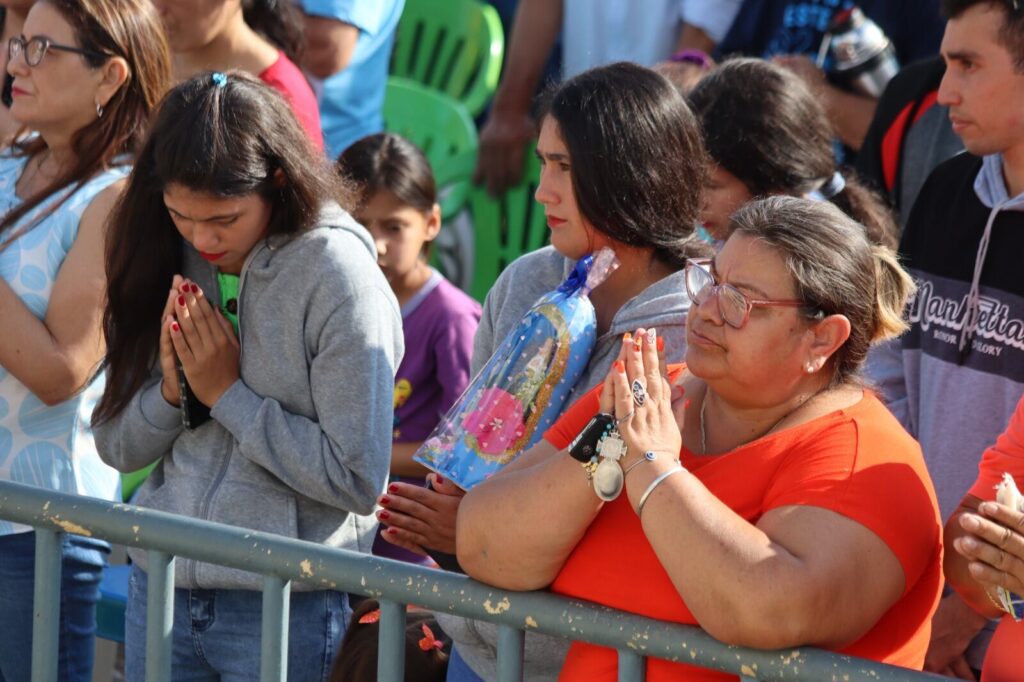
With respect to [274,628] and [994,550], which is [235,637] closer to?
[274,628]

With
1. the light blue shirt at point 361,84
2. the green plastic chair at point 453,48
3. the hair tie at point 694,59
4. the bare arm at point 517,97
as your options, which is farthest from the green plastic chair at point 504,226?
the green plastic chair at point 453,48

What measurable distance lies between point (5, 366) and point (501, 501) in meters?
1.43

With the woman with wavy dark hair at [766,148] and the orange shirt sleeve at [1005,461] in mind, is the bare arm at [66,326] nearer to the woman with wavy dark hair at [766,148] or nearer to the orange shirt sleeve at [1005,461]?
the woman with wavy dark hair at [766,148]

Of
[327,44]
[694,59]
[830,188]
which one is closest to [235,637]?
[830,188]

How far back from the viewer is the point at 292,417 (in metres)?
2.80

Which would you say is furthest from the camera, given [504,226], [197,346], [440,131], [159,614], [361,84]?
[440,131]

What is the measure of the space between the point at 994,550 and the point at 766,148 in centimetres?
153

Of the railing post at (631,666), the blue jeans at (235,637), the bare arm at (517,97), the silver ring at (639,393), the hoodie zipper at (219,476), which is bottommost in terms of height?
the bare arm at (517,97)

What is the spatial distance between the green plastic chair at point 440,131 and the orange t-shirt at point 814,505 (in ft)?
11.4

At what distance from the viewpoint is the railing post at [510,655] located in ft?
6.88

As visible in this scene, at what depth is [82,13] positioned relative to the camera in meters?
3.24

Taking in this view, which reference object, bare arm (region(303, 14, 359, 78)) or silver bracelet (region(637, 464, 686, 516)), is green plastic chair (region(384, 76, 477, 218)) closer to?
bare arm (region(303, 14, 359, 78))

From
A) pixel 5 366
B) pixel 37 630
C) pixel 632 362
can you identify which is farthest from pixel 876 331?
pixel 5 366

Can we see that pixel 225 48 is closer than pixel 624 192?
No
